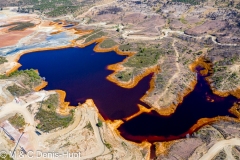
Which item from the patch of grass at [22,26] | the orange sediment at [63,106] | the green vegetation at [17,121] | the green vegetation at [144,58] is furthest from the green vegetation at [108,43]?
the green vegetation at [17,121]

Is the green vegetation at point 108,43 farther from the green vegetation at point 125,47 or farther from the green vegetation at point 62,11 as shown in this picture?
the green vegetation at point 62,11

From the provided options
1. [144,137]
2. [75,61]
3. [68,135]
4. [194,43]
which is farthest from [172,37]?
[68,135]

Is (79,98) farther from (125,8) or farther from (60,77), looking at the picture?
(125,8)

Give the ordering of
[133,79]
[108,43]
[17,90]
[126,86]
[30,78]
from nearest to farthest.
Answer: [17,90], [126,86], [30,78], [133,79], [108,43]

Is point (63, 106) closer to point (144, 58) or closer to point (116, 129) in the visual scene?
point (116, 129)

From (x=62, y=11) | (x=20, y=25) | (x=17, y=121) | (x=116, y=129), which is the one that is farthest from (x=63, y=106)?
(x=62, y=11)
